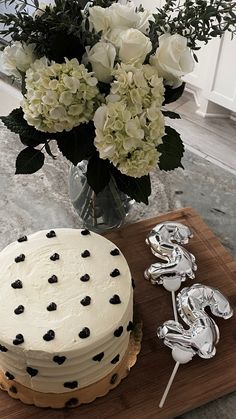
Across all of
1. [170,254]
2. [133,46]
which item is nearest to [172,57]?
[133,46]

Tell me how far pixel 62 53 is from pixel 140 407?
1.89 feet

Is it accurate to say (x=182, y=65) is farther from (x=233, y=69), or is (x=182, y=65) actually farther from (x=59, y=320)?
(x=233, y=69)

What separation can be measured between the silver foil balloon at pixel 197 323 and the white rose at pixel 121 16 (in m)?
0.47

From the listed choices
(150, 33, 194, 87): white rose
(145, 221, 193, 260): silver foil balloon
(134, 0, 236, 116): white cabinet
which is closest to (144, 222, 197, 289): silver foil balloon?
(145, 221, 193, 260): silver foil balloon

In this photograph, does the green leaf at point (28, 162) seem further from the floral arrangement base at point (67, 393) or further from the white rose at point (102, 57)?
the floral arrangement base at point (67, 393)

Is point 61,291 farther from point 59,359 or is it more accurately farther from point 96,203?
point 96,203

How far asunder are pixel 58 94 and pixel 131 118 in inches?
4.5

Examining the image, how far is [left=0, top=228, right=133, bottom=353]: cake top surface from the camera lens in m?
0.76

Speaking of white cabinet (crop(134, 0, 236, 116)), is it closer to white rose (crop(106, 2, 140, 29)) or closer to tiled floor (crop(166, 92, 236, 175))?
tiled floor (crop(166, 92, 236, 175))

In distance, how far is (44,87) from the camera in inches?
30.4

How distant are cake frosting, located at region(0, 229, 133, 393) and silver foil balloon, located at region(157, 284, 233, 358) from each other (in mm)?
74

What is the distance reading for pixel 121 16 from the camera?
31.4 inches

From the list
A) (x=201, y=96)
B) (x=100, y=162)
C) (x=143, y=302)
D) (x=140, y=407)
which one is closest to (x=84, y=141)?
(x=100, y=162)

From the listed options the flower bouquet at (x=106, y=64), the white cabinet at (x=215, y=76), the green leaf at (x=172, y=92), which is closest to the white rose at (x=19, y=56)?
the flower bouquet at (x=106, y=64)
